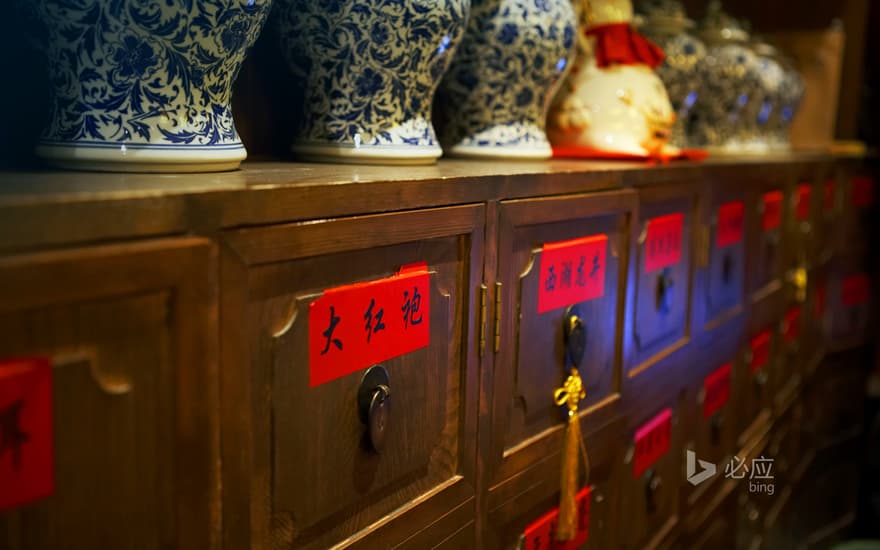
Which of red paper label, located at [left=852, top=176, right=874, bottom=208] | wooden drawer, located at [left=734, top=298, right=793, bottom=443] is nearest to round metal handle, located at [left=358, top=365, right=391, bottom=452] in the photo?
wooden drawer, located at [left=734, top=298, right=793, bottom=443]

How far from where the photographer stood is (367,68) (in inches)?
32.0

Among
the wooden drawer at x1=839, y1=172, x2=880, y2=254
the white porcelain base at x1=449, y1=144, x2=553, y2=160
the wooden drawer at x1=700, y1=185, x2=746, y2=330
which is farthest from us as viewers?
the wooden drawer at x1=839, y1=172, x2=880, y2=254

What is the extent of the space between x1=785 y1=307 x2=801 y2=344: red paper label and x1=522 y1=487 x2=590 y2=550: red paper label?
111 centimetres

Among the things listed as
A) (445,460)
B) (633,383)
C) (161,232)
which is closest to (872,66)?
(633,383)

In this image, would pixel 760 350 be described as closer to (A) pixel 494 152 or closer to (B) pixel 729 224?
(B) pixel 729 224

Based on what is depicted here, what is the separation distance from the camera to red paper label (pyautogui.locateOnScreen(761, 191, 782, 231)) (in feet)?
5.29

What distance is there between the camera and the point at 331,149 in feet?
2.76

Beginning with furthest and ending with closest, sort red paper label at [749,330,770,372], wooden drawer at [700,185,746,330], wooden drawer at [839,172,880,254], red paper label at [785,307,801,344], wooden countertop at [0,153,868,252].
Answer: wooden drawer at [839,172,880,254], red paper label at [785,307,801,344], red paper label at [749,330,770,372], wooden drawer at [700,185,746,330], wooden countertop at [0,153,868,252]

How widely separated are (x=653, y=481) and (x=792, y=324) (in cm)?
94

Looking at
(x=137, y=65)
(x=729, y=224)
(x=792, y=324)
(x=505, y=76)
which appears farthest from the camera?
(x=792, y=324)

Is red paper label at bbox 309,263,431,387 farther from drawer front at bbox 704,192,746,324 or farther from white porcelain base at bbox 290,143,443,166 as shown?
drawer front at bbox 704,192,746,324

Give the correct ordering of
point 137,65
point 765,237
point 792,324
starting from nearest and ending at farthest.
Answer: point 137,65
point 765,237
point 792,324

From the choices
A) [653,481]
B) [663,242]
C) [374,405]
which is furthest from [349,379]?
[653,481]

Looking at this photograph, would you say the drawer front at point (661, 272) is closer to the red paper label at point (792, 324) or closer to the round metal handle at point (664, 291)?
the round metal handle at point (664, 291)
